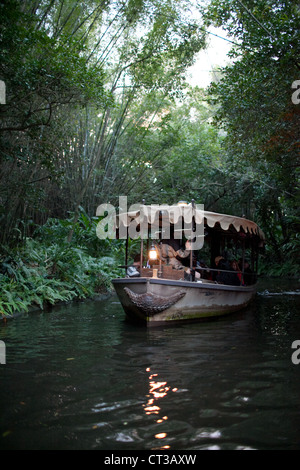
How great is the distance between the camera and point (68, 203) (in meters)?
13.8

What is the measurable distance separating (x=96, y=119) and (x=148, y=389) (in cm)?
1257

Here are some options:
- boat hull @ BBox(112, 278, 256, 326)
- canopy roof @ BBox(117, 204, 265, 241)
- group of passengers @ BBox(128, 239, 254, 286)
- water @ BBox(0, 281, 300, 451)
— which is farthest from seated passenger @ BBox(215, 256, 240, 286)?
water @ BBox(0, 281, 300, 451)

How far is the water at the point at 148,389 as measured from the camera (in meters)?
2.65

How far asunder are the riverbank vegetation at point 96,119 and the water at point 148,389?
2.60 metres

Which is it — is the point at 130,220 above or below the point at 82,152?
below

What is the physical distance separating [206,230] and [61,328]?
446 centimetres

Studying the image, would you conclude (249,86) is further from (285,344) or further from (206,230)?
(285,344)

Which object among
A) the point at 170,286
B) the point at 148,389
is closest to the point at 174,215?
the point at 170,286

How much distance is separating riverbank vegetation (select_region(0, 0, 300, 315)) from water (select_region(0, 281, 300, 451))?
8.53ft

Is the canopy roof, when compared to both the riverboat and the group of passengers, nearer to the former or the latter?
the riverboat

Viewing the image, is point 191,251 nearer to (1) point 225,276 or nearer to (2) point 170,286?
(2) point 170,286

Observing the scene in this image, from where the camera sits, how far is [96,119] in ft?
48.0

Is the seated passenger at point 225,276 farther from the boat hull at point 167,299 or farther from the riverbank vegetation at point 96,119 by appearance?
the riverbank vegetation at point 96,119

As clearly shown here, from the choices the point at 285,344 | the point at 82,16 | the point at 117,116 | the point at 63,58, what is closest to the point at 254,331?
the point at 285,344
